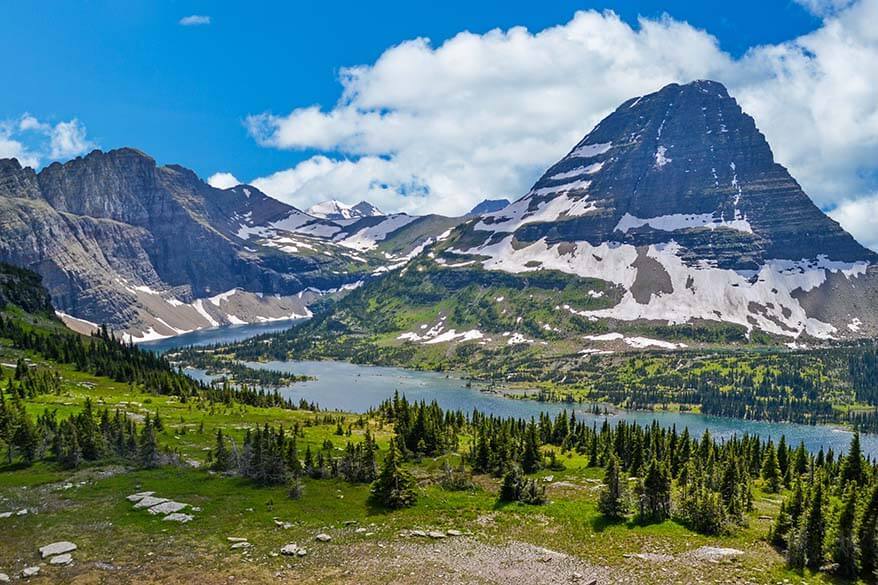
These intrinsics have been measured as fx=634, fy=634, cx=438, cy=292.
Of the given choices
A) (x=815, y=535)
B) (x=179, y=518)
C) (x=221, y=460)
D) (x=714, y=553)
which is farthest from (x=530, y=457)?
(x=179, y=518)

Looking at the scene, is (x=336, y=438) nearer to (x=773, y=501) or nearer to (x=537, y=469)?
(x=537, y=469)

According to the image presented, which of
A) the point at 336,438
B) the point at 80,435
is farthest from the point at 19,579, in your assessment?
the point at 336,438

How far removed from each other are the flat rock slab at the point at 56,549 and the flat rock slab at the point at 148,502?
30.0 ft

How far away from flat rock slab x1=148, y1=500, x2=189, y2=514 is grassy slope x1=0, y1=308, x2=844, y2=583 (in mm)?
1230

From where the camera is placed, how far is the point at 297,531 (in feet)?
166

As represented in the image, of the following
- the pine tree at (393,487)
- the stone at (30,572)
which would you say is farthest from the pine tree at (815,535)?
the stone at (30,572)

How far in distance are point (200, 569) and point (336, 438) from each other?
63114 millimetres

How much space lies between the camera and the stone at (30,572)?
40234 mm

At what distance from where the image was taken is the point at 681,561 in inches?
1802

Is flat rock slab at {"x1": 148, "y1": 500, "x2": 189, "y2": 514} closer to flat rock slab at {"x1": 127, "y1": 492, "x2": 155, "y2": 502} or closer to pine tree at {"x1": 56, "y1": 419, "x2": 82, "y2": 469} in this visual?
flat rock slab at {"x1": 127, "y1": 492, "x2": 155, "y2": 502}

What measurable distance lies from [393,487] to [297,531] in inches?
428

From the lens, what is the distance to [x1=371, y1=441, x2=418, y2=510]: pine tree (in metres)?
58.3

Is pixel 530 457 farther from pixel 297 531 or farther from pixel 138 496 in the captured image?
pixel 138 496

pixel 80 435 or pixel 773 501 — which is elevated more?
pixel 80 435
